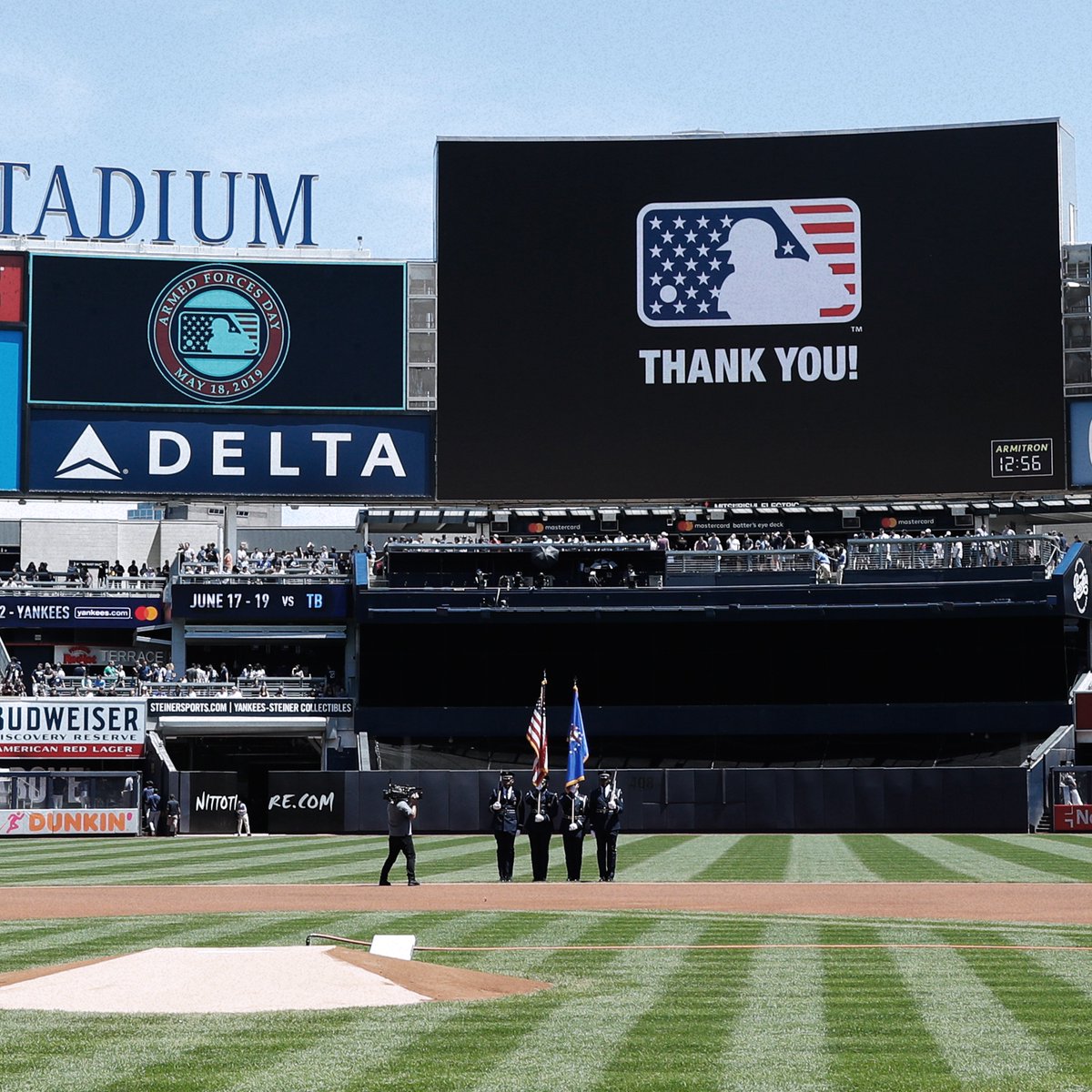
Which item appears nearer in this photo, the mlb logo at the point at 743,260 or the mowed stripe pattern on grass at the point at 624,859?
the mowed stripe pattern on grass at the point at 624,859

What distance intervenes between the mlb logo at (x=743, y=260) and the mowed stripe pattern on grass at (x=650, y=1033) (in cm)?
3925

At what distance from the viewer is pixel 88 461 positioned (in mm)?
52281

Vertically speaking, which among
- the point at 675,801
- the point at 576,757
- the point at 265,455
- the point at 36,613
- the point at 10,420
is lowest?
the point at 675,801

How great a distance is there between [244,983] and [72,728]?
38.6 meters

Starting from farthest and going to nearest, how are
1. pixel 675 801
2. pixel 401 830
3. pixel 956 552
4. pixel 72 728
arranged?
pixel 956 552 < pixel 72 728 < pixel 675 801 < pixel 401 830

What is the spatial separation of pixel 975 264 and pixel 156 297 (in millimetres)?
25769

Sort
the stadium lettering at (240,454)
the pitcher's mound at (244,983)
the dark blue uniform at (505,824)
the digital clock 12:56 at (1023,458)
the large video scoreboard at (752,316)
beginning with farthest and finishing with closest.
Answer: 1. the stadium lettering at (240,454)
2. the large video scoreboard at (752,316)
3. the digital clock 12:56 at (1023,458)
4. the dark blue uniform at (505,824)
5. the pitcher's mound at (244,983)

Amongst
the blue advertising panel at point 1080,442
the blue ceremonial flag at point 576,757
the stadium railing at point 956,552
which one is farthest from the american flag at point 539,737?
the blue advertising panel at point 1080,442

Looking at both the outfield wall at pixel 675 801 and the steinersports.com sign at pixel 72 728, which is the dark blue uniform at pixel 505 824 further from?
the steinersports.com sign at pixel 72 728

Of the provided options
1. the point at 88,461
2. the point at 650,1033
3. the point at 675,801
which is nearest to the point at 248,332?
the point at 88,461

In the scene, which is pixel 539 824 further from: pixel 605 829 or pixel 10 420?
pixel 10 420

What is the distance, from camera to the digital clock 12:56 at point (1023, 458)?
50.8 meters

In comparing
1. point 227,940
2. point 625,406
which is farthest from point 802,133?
point 227,940

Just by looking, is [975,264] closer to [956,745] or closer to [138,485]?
[956,745]
